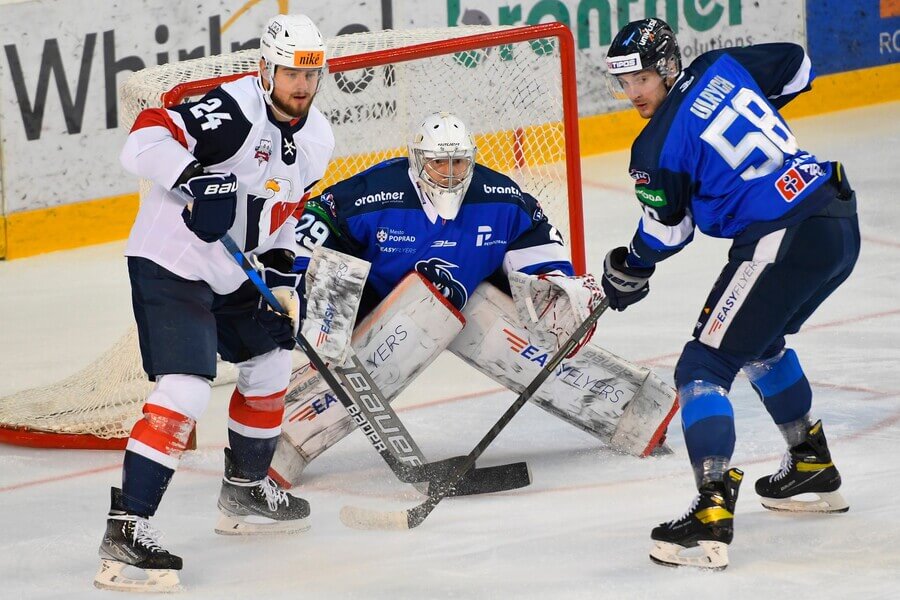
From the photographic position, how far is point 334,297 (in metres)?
4.09

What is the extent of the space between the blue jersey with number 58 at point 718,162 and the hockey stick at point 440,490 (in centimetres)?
36

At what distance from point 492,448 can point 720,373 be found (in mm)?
1101

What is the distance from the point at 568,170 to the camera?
17.9 ft

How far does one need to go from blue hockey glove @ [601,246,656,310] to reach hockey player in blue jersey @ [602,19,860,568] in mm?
110

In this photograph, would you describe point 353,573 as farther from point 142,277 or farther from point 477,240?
point 477,240

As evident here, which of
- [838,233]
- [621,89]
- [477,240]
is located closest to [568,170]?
[477,240]

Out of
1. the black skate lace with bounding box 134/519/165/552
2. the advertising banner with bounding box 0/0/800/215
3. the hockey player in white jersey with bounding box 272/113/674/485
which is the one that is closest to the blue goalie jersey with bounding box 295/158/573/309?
the hockey player in white jersey with bounding box 272/113/674/485

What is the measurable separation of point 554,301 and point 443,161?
444mm

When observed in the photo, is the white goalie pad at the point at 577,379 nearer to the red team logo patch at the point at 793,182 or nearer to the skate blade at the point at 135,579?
the red team logo patch at the point at 793,182

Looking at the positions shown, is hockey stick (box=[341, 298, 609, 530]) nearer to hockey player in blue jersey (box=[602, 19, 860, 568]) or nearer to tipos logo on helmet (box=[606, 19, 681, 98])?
hockey player in blue jersey (box=[602, 19, 860, 568])

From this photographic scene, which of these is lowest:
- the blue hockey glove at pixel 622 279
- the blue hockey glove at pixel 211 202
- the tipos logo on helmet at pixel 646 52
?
the blue hockey glove at pixel 622 279

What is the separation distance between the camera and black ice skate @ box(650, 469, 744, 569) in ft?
11.2

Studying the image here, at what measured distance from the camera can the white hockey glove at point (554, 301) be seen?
416 centimetres

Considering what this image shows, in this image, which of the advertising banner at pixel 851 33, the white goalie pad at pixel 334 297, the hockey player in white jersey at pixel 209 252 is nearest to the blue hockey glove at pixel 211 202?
the hockey player in white jersey at pixel 209 252
